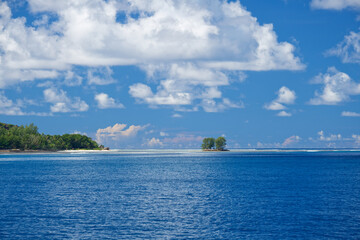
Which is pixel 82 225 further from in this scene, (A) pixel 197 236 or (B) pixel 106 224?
(A) pixel 197 236

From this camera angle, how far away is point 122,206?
194 ft

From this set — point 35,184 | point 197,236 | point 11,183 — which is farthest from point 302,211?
point 11,183

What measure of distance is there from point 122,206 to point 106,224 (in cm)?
1236

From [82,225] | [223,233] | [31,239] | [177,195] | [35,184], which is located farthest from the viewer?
[35,184]

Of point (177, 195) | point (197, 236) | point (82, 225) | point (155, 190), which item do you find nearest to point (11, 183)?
point (155, 190)

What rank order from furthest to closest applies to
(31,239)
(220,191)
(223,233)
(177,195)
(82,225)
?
(220,191) → (177,195) → (82,225) → (223,233) → (31,239)

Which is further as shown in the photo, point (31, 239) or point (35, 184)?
point (35, 184)

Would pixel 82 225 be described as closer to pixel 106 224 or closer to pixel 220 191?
pixel 106 224

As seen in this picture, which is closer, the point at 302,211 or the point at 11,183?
the point at 302,211

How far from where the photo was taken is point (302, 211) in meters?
54.6

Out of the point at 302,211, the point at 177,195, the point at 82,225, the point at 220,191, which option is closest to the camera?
the point at 82,225

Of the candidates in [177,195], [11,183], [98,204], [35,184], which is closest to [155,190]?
[177,195]

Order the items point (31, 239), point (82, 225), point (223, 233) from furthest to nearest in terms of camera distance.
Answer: point (82, 225) < point (223, 233) < point (31, 239)

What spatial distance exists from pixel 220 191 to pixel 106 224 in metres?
35.0
